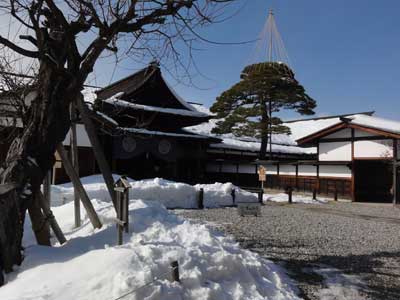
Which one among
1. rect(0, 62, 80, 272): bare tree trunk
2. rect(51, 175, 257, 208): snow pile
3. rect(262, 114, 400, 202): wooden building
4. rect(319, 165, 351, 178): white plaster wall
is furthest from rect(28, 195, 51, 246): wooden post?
rect(319, 165, 351, 178): white plaster wall

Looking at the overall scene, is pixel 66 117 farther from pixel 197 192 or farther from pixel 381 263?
pixel 197 192

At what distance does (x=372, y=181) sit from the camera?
2133cm

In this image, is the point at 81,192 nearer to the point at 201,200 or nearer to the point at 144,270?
the point at 144,270

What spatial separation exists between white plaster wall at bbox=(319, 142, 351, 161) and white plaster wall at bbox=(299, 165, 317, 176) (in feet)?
2.50

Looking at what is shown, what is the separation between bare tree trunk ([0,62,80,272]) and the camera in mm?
4379

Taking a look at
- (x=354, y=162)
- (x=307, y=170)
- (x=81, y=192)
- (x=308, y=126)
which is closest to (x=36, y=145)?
(x=81, y=192)

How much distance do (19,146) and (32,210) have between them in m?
0.92

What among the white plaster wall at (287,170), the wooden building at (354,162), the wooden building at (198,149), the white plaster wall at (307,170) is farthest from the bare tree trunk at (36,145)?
the white plaster wall at (287,170)

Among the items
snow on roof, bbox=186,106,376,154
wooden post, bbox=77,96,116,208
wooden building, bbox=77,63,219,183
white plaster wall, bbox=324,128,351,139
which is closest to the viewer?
wooden post, bbox=77,96,116,208

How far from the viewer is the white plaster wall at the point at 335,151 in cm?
2094

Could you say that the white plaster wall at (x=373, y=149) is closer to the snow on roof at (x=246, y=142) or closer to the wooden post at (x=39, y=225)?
the snow on roof at (x=246, y=142)

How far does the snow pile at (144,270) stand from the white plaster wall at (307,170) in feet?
58.5

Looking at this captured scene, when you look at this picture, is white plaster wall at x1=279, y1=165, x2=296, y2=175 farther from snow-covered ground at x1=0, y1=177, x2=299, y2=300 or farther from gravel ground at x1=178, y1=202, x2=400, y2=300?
snow-covered ground at x1=0, y1=177, x2=299, y2=300

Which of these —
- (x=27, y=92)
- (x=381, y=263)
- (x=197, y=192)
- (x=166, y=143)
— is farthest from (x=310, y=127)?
(x=27, y=92)
